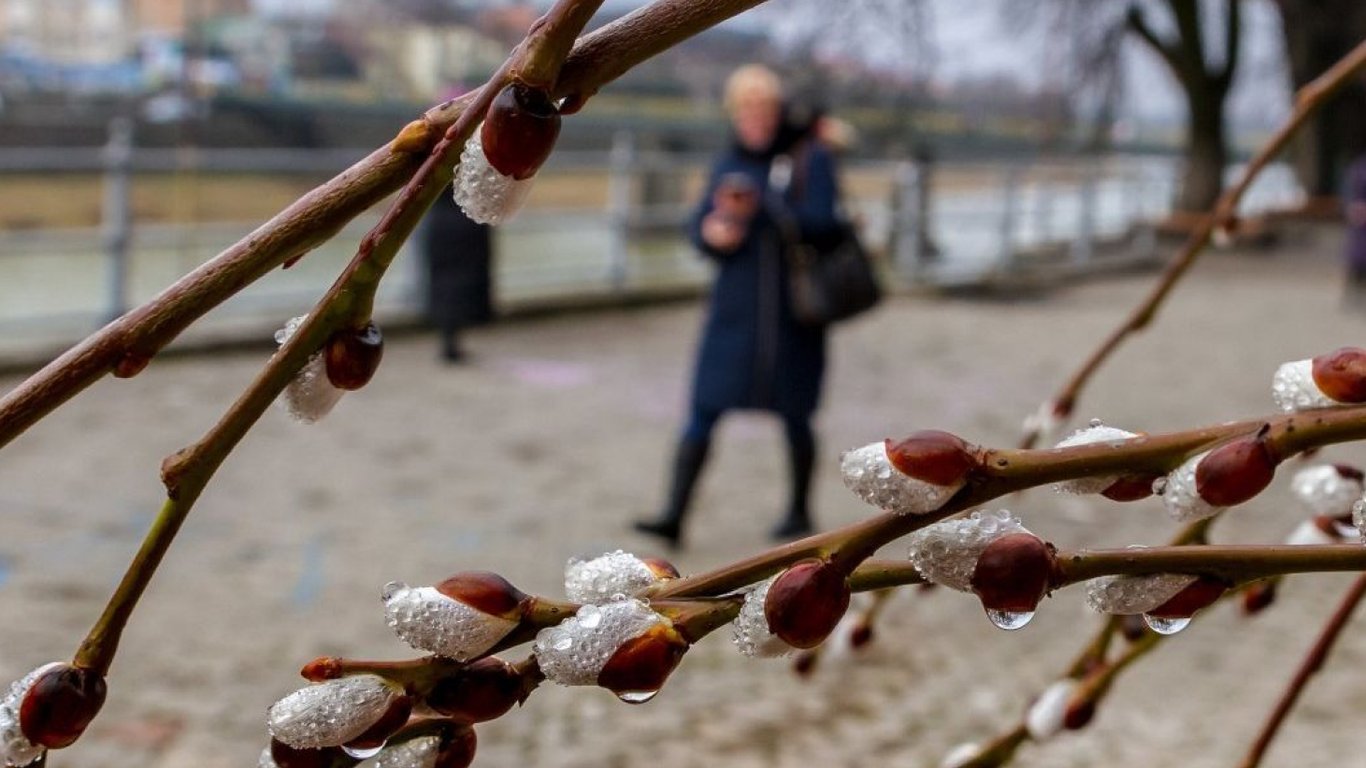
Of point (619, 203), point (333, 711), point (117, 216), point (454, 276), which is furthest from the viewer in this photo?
point (619, 203)

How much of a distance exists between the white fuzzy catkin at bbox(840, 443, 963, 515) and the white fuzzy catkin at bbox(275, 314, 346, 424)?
19 cm

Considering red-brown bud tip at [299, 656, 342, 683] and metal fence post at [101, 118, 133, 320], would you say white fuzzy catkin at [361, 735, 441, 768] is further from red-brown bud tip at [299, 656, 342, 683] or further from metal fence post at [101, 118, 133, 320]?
metal fence post at [101, 118, 133, 320]

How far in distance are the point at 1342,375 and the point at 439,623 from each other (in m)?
0.34

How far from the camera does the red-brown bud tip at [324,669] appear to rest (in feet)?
1.70

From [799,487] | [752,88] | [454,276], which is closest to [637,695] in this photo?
[752,88]

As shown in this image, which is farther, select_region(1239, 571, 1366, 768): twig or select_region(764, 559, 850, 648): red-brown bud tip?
select_region(1239, 571, 1366, 768): twig

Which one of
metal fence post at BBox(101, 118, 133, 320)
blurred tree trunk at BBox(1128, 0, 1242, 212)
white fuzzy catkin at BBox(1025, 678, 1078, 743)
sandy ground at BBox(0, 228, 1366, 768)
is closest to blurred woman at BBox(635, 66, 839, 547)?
sandy ground at BBox(0, 228, 1366, 768)

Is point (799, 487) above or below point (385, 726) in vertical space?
below

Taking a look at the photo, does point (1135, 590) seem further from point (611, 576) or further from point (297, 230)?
point (297, 230)

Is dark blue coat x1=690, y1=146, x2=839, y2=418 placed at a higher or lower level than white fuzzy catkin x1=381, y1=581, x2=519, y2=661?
lower

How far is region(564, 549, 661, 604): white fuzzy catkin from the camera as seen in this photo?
56 cm

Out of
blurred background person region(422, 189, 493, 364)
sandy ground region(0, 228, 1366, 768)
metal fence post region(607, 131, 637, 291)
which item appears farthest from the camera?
metal fence post region(607, 131, 637, 291)

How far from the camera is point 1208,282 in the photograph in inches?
545

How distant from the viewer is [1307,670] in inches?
40.1
